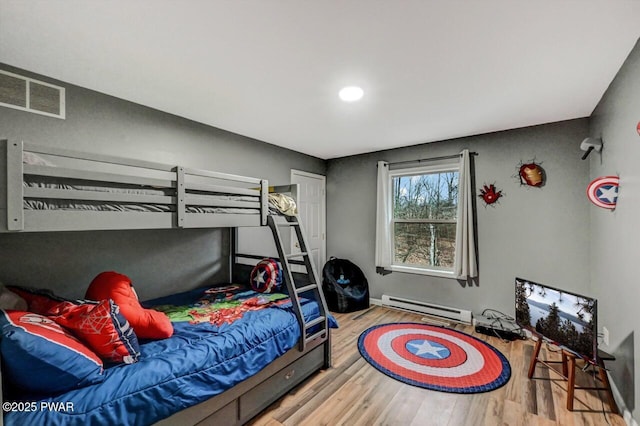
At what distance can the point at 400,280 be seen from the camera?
3920 millimetres

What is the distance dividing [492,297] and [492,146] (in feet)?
5.89

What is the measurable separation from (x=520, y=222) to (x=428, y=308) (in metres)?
1.50

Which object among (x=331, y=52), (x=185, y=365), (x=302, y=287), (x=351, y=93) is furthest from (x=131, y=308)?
(x=351, y=93)

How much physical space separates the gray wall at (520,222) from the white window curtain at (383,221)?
0.66 ft

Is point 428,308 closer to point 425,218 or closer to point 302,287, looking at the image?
point 425,218

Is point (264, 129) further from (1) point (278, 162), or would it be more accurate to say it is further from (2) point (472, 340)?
(2) point (472, 340)

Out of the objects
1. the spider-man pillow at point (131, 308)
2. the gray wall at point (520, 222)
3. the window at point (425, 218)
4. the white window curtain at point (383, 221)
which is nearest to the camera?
the spider-man pillow at point (131, 308)

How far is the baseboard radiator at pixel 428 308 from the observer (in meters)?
3.37

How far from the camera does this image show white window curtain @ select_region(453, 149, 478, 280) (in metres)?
3.31

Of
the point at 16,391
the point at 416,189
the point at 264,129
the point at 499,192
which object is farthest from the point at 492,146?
the point at 16,391

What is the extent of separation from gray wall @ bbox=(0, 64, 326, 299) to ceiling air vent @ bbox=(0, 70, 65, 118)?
0.14ft

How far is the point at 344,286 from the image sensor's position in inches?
160

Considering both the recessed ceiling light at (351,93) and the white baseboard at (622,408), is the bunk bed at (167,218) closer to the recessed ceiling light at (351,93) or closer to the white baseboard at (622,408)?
the recessed ceiling light at (351,93)

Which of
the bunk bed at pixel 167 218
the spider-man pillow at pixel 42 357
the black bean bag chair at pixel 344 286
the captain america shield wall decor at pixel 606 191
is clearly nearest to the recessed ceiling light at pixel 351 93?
the bunk bed at pixel 167 218
